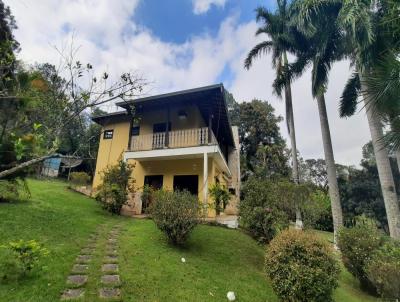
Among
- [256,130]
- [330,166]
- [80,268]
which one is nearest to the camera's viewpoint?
[80,268]

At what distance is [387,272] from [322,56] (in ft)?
34.8

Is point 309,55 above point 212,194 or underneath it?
above

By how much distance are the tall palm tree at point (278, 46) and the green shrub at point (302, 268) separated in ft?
34.4

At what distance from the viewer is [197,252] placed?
7262 millimetres

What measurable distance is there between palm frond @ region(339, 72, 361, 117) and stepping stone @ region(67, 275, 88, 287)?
49.1ft

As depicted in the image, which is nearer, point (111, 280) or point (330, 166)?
point (111, 280)

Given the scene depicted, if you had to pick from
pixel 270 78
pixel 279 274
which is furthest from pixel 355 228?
pixel 270 78

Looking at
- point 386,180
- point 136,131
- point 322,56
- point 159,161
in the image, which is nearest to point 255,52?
point 322,56

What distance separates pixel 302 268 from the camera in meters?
4.89

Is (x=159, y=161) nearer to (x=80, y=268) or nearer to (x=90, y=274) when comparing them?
(x=80, y=268)

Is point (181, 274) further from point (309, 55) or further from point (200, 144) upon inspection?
point (309, 55)

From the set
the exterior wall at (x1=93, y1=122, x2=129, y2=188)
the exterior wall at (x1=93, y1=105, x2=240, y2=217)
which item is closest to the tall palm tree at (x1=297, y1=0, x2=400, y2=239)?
the exterior wall at (x1=93, y1=105, x2=240, y2=217)

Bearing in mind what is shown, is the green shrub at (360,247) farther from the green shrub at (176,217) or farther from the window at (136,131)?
the window at (136,131)

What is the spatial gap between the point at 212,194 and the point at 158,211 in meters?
4.83
